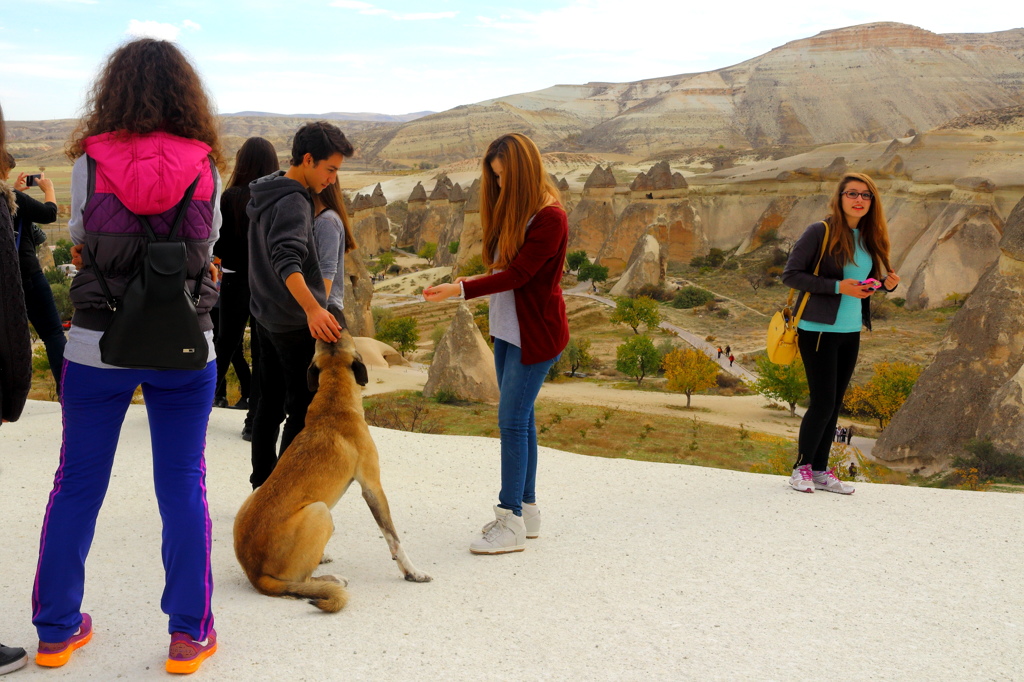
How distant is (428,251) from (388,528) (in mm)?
42936

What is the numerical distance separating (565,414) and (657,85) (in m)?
154

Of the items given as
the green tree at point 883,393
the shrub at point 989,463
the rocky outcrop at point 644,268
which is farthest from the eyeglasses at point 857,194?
the rocky outcrop at point 644,268

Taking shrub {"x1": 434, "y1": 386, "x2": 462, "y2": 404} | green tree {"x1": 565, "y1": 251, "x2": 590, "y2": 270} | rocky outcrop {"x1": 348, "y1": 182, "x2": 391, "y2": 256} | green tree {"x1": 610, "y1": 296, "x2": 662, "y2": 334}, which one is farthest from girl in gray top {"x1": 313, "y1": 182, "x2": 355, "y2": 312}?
rocky outcrop {"x1": 348, "y1": 182, "x2": 391, "y2": 256}

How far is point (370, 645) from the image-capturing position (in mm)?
2797

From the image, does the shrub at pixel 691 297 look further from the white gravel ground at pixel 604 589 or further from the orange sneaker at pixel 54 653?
the orange sneaker at pixel 54 653

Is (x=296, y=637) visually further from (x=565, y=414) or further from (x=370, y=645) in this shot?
(x=565, y=414)

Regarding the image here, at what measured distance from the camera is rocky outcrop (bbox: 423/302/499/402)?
595 inches

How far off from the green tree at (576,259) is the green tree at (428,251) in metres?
10.00

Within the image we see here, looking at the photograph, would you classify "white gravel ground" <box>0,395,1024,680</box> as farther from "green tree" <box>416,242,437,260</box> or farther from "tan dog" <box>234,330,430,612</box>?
"green tree" <box>416,242,437,260</box>

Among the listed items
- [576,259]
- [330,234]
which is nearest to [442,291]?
[330,234]

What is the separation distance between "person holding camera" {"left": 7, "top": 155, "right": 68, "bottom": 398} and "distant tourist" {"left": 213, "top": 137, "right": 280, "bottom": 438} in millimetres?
919

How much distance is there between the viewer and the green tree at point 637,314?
24.3 metres

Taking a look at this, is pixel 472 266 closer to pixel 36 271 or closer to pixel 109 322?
pixel 36 271

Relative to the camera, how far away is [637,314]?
2450 cm
